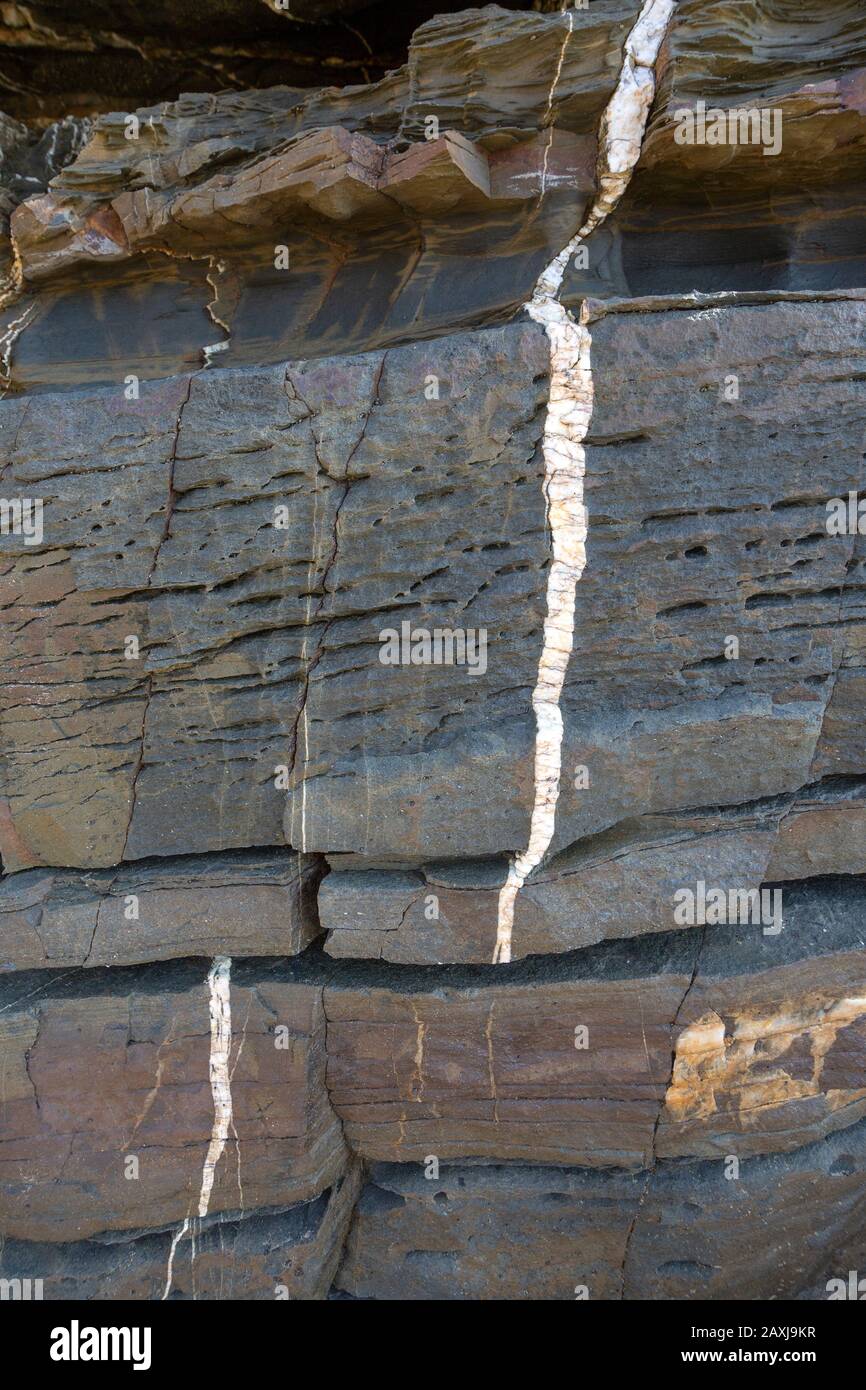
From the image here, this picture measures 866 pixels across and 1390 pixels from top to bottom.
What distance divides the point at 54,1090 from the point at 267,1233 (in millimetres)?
1472

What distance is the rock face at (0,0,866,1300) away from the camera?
3.89 metres

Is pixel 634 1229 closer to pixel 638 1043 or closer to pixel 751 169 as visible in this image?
pixel 638 1043

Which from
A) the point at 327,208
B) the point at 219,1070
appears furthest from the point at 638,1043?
the point at 327,208

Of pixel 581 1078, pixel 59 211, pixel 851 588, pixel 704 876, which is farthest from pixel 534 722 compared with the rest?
pixel 59 211

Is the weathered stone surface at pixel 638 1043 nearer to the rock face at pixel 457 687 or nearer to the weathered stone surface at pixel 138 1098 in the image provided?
the rock face at pixel 457 687

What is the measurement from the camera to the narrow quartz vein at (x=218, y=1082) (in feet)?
14.3

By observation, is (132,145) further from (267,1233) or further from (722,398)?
(267,1233)

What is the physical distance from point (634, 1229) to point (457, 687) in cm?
325

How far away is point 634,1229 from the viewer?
14.4 feet

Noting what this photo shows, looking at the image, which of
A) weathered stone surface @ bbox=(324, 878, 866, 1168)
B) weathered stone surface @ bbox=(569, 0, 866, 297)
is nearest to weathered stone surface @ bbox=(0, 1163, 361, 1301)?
weathered stone surface @ bbox=(324, 878, 866, 1168)

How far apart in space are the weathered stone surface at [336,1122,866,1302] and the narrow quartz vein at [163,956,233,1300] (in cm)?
99

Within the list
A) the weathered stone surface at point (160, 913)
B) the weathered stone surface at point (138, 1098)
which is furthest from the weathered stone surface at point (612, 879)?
the weathered stone surface at point (138, 1098)

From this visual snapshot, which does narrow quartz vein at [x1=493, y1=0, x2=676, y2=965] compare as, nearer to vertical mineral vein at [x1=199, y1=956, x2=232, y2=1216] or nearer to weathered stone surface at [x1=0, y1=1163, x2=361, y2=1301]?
vertical mineral vein at [x1=199, y1=956, x2=232, y2=1216]

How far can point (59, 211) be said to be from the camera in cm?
468
